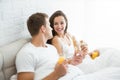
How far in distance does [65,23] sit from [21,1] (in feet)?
1.61

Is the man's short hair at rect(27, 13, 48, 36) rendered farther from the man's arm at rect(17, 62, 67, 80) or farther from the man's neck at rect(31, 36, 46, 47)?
the man's arm at rect(17, 62, 67, 80)

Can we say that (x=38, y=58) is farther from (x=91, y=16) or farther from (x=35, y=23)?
(x=91, y=16)

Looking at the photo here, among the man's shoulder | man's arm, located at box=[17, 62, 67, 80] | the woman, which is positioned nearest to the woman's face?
the woman

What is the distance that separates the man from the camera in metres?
1.47

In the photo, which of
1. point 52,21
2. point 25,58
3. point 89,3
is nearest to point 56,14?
point 52,21

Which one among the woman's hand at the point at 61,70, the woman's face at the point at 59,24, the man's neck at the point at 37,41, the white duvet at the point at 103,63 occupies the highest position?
the woman's face at the point at 59,24

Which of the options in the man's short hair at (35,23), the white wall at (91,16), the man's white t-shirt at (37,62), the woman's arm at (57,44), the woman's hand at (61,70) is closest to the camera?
the woman's hand at (61,70)

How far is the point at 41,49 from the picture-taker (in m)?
1.67

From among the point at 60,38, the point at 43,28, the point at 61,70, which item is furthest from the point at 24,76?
the point at 60,38

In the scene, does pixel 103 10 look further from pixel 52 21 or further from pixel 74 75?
pixel 74 75

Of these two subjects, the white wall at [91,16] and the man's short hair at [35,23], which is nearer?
the man's short hair at [35,23]

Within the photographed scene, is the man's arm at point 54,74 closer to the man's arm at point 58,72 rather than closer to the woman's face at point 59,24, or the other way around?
the man's arm at point 58,72

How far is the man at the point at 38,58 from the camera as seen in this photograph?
1473 millimetres

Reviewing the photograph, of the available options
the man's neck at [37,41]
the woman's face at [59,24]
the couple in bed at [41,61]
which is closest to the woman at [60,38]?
the woman's face at [59,24]
